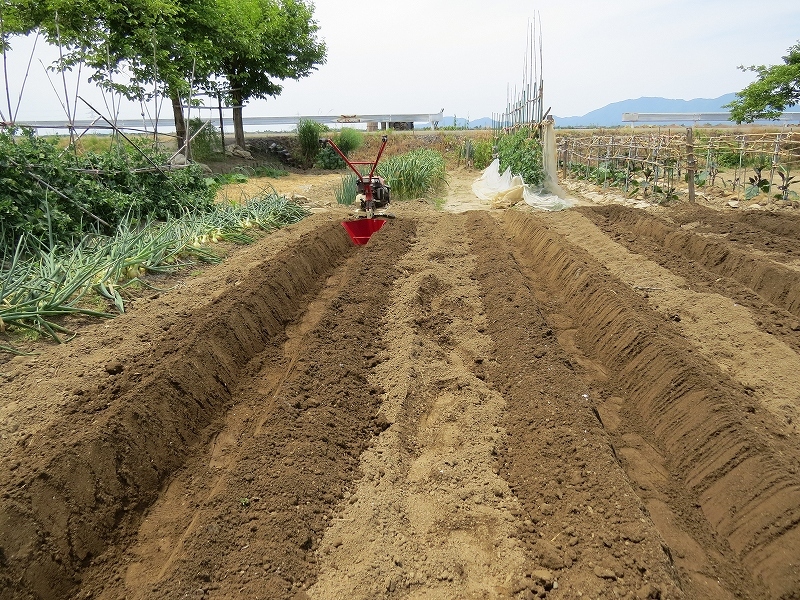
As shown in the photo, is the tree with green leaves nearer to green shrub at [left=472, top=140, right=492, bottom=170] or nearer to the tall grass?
green shrub at [left=472, top=140, right=492, bottom=170]

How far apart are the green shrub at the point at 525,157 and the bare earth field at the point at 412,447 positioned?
751 cm

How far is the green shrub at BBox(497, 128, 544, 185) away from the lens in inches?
515

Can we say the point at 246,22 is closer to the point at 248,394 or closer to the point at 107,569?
the point at 248,394

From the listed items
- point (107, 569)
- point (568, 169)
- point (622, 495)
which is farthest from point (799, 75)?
point (107, 569)

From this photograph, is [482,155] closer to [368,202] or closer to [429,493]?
[368,202]

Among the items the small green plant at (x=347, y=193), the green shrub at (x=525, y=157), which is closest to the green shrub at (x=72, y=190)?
the small green plant at (x=347, y=193)

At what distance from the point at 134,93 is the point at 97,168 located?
20.3 ft

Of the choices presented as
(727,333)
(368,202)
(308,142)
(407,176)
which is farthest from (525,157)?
(308,142)

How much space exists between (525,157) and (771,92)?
516 inches

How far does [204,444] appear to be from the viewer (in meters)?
3.56

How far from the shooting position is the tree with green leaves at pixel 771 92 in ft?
64.5

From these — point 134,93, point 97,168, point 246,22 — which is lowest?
point 97,168

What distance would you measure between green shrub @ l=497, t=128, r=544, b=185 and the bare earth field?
7506 mm

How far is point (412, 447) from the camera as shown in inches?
135
